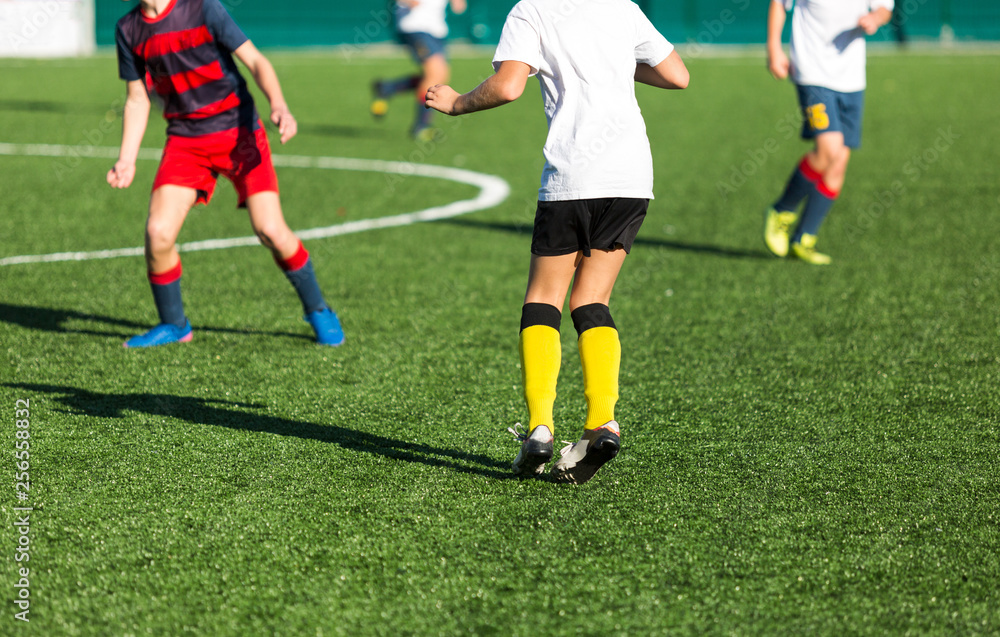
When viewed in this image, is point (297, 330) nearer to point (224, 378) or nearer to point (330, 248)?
point (224, 378)

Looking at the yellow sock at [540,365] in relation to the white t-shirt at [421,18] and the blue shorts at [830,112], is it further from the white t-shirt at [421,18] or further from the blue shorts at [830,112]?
the white t-shirt at [421,18]

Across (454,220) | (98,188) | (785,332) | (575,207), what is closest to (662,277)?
(785,332)

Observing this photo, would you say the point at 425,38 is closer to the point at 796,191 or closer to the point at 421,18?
the point at 421,18

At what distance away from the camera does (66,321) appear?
213 inches

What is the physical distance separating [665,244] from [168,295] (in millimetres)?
3602

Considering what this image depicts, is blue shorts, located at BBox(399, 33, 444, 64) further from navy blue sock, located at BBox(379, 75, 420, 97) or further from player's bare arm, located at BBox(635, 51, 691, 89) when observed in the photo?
player's bare arm, located at BBox(635, 51, 691, 89)

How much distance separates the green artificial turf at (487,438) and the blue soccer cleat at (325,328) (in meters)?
0.10

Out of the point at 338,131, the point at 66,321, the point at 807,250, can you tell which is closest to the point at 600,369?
the point at 66,321

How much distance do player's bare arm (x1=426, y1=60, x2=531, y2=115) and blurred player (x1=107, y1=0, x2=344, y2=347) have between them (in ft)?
4.94

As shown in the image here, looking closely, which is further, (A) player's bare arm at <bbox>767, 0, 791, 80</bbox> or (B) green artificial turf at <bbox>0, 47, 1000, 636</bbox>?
(A) player's bare arm at <bbox>767, 0, 791, 80</bbox>

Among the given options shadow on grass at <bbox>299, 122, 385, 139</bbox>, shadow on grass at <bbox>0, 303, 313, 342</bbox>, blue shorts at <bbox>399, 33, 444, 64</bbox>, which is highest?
shadow on grass at <bbox>0, 303, 313, 342</bbox>

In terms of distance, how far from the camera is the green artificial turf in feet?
8.79

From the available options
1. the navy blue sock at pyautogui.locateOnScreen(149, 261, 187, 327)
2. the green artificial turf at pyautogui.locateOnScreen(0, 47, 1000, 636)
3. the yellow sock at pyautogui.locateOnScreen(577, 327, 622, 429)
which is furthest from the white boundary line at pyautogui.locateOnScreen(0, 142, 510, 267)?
the yellow sock at pyautogui.locateOnScreen(577, 327, 622, 429)

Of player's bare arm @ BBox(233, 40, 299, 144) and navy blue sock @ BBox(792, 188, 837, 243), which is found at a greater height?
player's bare arm @ BBox(233, 40, 299, 144)
